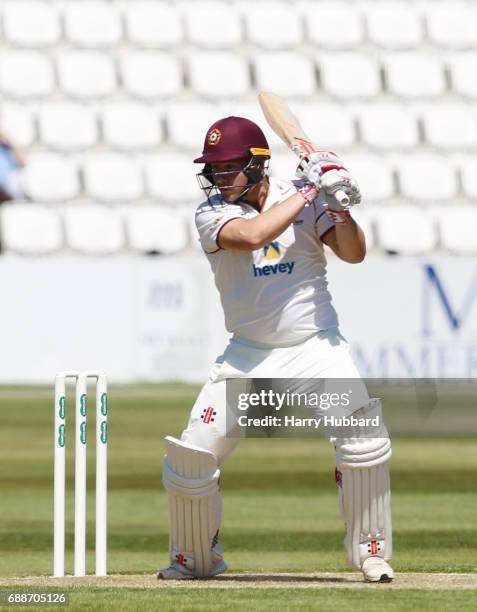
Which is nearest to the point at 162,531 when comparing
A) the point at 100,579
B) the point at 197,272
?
the point at 100,579

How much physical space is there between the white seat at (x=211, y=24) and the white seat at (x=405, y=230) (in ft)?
10.1

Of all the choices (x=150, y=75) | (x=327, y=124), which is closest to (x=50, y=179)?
(x=150, y=75)

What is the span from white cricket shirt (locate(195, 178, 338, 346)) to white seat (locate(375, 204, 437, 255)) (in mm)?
9179

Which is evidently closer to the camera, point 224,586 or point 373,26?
point 224,586

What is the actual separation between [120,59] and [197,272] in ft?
13.7

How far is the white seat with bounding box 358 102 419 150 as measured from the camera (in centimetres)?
1480

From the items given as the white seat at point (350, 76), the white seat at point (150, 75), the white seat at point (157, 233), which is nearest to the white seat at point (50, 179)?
the white seat at point (157, 233)

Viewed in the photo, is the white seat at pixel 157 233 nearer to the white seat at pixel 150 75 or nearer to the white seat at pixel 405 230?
the white seat at pixel 405 230

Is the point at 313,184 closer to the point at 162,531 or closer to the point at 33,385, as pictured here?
the point at 162,531

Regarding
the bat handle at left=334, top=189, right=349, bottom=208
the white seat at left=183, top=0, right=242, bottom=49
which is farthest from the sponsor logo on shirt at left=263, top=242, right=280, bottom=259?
the white seat at left=183, top=0, right=242, bottom=49

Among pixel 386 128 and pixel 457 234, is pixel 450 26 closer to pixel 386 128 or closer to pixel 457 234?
pixel 386 128

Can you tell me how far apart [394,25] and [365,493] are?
12506 mm

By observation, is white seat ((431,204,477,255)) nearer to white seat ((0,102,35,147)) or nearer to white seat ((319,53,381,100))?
white seat ((319,53,381,100))

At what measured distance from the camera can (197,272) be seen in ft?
38.2
